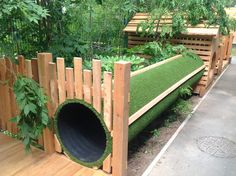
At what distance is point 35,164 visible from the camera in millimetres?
2350

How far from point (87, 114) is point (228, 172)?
1532 millimetres

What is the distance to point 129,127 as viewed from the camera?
222cm

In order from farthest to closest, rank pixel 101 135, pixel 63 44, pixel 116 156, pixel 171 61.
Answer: pixel 171 61 < pixel 63 44 < pixel 101 135 < pixel 116 156

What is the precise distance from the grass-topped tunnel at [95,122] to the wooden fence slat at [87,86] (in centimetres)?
6

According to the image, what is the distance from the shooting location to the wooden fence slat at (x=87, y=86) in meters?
2.04

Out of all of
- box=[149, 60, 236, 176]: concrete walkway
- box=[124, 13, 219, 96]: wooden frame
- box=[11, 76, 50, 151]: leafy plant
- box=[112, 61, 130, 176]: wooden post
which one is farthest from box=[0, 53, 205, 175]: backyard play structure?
box=[124, 13, 219, 96]: wooden frame

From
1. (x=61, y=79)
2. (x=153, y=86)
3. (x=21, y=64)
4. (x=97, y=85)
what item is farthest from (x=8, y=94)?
(x=153, y=86)

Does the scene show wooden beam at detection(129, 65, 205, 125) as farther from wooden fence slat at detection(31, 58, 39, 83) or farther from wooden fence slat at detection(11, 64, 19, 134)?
wooden fence slat at detection(11, 64, 19, 134)

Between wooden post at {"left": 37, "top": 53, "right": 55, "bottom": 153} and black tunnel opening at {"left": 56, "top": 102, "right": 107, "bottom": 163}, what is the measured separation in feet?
0.39

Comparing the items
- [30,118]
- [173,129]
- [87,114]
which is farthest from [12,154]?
[173,129]

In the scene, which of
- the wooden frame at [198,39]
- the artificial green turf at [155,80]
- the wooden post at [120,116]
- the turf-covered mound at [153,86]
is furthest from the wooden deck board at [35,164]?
the wooden frame at [198,39]

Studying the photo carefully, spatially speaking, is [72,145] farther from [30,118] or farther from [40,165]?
[30,118]

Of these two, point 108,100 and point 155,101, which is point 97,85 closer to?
point 108,100

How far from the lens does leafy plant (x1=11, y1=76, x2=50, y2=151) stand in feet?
6.61
